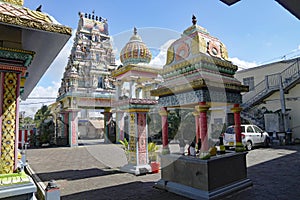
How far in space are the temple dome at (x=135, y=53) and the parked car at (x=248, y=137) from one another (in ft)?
22.3

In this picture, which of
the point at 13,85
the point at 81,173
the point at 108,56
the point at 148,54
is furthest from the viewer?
the point at 108,56

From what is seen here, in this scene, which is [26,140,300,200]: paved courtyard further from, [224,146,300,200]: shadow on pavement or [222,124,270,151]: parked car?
[222,124,270,151]: parked car

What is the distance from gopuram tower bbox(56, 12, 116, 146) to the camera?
18859 millimetres

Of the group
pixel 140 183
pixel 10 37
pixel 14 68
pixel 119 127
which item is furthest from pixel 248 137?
pixel 10 37

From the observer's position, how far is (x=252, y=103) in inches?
717

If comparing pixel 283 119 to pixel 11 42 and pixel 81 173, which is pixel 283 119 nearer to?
pixel 81 173

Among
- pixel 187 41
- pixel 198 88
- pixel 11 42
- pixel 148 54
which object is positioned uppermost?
pixel 148 54

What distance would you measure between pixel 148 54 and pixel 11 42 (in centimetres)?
734

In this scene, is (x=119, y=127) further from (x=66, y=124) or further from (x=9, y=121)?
(x=9, y=121)

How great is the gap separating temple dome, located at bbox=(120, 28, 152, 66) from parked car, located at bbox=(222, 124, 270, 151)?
6804 mm

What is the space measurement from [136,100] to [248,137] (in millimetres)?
8722

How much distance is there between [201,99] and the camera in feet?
17.1

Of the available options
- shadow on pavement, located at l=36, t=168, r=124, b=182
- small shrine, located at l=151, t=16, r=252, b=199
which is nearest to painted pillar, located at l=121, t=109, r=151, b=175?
shadow on pavement, located at l=36, t=168, r=124, b=182

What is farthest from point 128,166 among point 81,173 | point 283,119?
point 283,119
